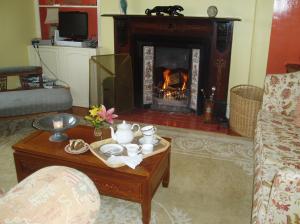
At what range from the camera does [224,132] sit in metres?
3.65

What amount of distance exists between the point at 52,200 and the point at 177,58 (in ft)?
10.9

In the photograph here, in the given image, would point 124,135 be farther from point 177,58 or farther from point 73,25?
point 73,25

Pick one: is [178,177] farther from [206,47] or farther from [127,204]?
[206,47]

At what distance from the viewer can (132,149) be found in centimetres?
209

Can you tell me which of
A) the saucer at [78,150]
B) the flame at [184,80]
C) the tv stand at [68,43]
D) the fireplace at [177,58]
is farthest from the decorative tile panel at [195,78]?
the saucer at [78,150]

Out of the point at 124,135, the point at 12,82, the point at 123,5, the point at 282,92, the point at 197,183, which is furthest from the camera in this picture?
the point at 12,82

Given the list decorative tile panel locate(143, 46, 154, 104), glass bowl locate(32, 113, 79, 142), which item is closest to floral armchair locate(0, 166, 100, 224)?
glass bowl locate(32, 113, 79, 142)

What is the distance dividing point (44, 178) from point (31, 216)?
155mm

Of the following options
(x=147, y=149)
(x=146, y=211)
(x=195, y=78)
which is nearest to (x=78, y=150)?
(x=147, y=149)

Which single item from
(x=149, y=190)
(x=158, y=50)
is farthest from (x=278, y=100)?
(x=158, y=50)

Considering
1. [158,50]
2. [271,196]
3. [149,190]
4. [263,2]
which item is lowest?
[149,190]

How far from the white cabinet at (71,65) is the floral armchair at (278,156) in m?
2.37

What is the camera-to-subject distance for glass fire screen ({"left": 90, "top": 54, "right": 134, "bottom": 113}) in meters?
3.96

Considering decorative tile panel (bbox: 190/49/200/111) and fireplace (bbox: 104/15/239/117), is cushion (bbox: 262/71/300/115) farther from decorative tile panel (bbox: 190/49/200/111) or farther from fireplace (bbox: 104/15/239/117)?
decorative tile panel (bbox: 190/49/200/111)
